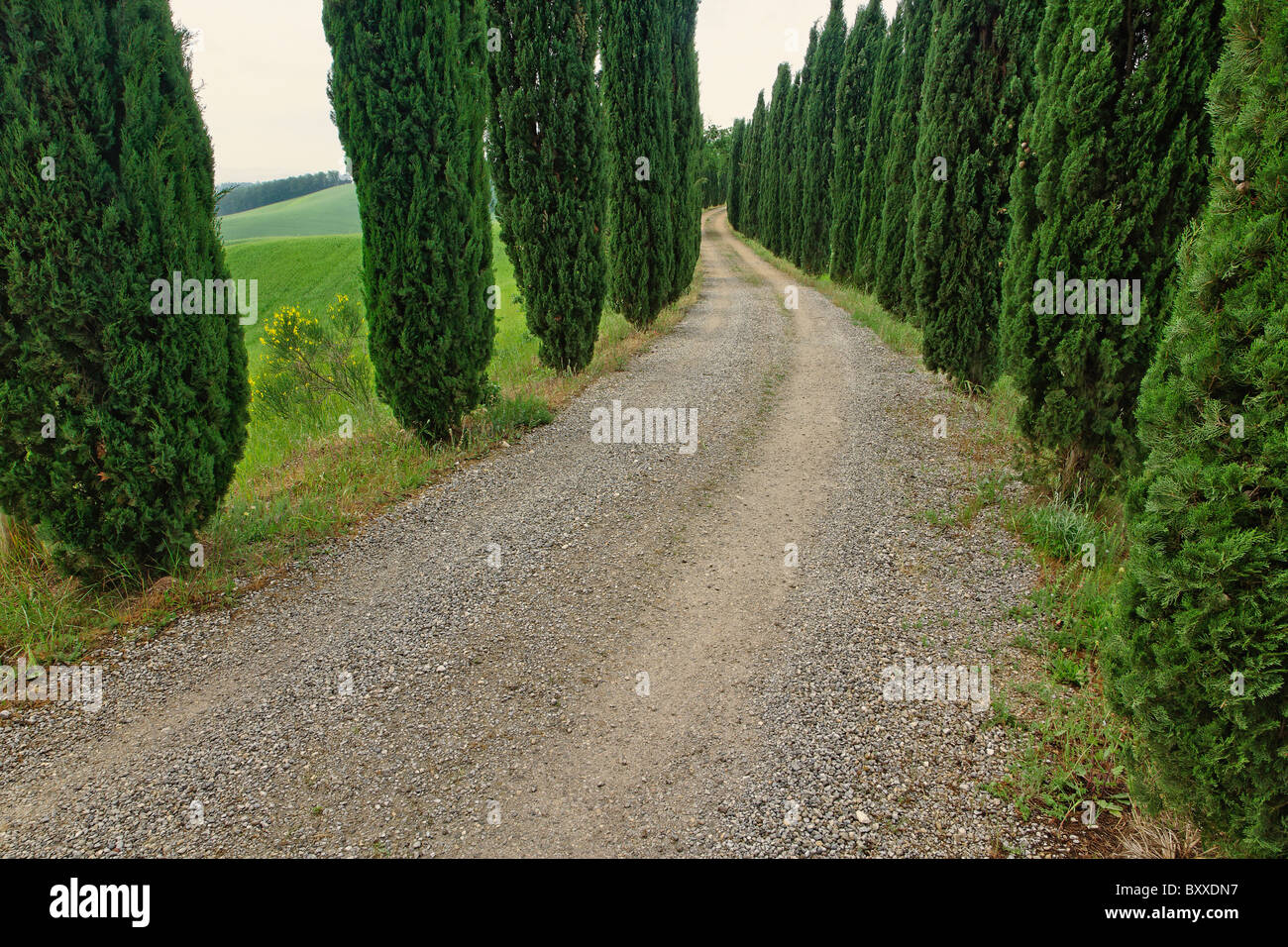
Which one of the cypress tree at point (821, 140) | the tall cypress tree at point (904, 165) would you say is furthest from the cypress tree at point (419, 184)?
the cypress tree at point (821, 140)

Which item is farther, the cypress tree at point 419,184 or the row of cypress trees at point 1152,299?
the cypress tree at point 419,184

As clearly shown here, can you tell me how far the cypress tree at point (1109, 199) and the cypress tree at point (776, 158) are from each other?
25.9m

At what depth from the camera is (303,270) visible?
3572cm

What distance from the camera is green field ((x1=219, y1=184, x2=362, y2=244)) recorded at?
50062 mm

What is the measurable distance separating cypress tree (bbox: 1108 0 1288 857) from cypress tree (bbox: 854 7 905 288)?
41.5ft

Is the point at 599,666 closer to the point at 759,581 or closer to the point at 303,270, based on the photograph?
the point at 759,581

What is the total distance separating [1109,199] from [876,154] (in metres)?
11.9

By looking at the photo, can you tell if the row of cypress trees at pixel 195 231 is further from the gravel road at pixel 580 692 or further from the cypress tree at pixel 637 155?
the cypress tree at pixel 637 155

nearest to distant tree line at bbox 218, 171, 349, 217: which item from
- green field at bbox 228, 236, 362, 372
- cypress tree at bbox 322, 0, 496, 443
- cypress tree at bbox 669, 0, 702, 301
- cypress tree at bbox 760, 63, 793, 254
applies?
green field at bbox 228, 236, 362, 372

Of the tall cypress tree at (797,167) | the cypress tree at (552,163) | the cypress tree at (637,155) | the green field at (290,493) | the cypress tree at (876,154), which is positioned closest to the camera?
the green field at (290,493)

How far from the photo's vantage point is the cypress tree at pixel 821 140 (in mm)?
21047

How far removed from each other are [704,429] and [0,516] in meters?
5.86
